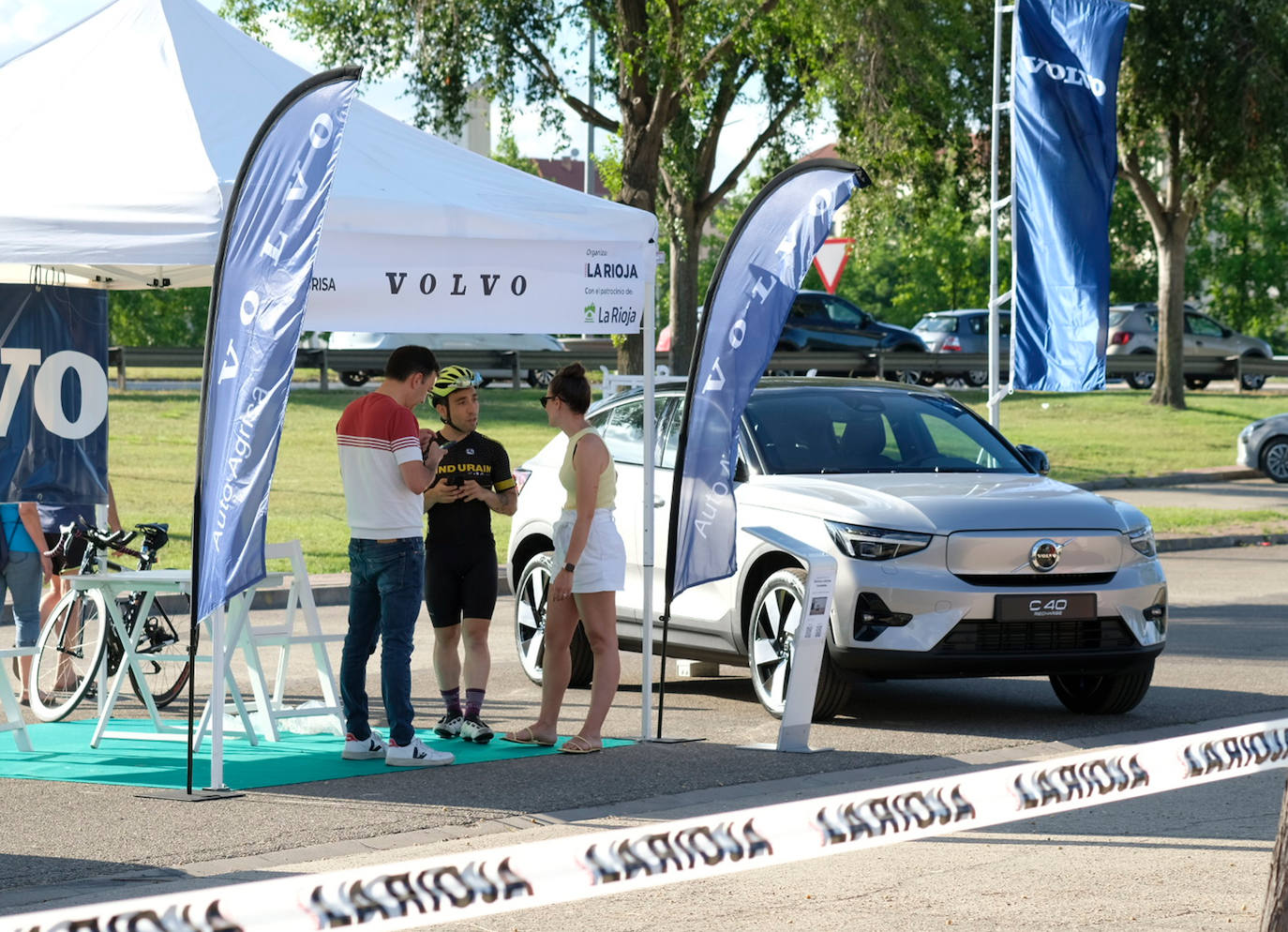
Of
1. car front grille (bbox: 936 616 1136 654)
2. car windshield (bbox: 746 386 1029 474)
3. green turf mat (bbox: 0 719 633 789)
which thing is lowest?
green turf mat (bbox: 0 719 633 789)

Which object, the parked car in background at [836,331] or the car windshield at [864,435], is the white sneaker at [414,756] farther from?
the parked car in background at [836,331]

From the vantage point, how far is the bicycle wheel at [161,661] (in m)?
9.77

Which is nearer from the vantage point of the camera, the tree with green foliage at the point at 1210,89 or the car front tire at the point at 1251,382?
the tree with green foliage at the point at 1210,89

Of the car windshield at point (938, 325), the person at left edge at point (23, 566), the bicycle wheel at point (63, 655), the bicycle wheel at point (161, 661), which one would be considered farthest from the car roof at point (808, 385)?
the car windshield at point (938, 325)

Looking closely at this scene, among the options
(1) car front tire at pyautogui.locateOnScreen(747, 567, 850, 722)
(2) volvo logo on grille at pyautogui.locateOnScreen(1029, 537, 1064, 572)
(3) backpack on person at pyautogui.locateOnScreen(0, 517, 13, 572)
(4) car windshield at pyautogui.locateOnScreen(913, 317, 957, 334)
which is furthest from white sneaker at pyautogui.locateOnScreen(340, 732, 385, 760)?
(4) car windshield at pyautogui.locateOnScreen(913, 317, 957, 334)

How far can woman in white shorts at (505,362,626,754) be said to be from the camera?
8555 millimetres

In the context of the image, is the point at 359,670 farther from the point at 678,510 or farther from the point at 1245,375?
the point at 1245,375

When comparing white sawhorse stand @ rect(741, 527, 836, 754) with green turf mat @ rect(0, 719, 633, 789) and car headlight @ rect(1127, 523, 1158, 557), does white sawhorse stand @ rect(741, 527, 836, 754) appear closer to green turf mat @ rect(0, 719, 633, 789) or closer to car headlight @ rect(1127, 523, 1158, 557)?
green turf mat @ rect(0, 719, 633, 789)

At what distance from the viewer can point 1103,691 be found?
969cm

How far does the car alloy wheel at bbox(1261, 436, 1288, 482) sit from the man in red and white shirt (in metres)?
19.7

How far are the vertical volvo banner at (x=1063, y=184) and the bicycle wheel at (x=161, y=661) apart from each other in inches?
300

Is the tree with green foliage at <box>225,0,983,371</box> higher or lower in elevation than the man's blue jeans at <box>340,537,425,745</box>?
higher

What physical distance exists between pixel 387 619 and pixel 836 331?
32280mm

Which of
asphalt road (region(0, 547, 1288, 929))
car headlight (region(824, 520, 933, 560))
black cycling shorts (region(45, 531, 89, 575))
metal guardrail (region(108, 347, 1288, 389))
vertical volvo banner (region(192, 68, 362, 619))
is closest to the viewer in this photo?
asphalt road (region(0, 547, 1288, 929))
